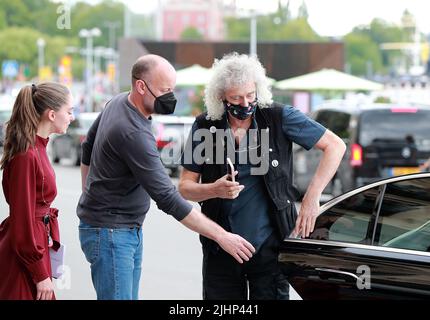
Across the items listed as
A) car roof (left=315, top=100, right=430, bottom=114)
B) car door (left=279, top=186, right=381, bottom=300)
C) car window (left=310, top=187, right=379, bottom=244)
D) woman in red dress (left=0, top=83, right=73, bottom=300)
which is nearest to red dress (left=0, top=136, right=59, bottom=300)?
woman in red dress (left=0, top=83, right=73, bottom=300)

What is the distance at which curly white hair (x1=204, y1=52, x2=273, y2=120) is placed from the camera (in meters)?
5.06

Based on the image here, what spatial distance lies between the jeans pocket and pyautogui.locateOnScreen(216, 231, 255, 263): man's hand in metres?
0.56

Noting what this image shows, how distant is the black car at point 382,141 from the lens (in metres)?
16.2

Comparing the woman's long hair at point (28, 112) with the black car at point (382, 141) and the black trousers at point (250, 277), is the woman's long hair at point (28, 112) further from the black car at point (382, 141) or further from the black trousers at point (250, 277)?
the black car at point (382, 141)

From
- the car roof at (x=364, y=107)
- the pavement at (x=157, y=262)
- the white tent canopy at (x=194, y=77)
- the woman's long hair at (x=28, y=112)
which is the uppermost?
the white tent canopy at (x=194, y=77)

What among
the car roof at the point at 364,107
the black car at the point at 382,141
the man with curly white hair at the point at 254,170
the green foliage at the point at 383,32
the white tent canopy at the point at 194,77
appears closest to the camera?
the man with curly white hair at the point at 254,170

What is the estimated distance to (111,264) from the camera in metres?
4.80

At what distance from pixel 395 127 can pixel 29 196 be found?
12585 mm

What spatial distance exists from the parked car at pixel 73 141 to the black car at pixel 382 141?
41.1 feet

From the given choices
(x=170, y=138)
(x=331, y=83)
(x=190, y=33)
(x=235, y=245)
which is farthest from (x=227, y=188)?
(x=190, y=33)

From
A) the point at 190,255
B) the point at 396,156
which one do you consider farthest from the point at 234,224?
the point at 396,156

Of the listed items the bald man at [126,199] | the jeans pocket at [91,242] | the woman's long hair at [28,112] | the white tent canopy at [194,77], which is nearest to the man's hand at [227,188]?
the bald man at [126,199]

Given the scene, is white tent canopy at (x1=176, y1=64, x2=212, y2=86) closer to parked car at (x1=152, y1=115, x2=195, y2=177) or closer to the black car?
parked car at (x1=152, y1=115, x2=195, y2=177)

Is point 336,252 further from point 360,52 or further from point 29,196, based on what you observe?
point 360,52
